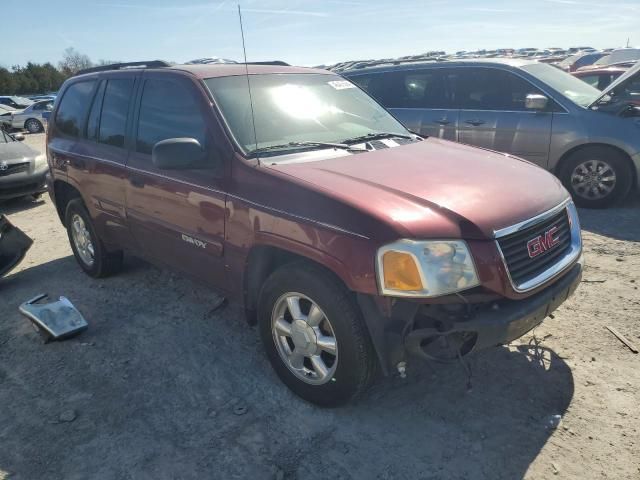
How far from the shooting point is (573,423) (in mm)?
2654

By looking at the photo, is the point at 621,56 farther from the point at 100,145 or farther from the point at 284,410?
the point at 284,410

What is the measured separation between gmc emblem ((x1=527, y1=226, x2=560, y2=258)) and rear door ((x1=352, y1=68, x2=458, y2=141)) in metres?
4.29

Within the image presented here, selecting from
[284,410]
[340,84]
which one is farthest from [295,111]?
[284,410]

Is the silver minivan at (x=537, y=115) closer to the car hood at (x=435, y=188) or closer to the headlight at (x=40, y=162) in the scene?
the car hood at (x=435, y=188)

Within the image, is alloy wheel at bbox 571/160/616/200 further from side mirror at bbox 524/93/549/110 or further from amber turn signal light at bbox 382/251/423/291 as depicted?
amber turn signal light at bbox 382/251/423/291

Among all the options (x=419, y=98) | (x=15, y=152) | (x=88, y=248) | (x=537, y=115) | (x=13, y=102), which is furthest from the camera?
(x=13, y=102)

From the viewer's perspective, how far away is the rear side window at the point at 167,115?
3.29 metres

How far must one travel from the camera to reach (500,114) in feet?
21.3

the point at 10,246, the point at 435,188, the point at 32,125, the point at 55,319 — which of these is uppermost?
the point at 435,188

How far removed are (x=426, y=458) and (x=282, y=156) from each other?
184cm

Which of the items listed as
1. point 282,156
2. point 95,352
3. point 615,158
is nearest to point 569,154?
point 615,158

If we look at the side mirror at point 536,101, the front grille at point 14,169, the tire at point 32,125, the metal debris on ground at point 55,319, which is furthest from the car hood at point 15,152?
the tire at point 32,125

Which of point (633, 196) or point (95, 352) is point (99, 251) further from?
point (633, 196)

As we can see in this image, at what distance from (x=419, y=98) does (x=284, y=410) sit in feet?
17.8
